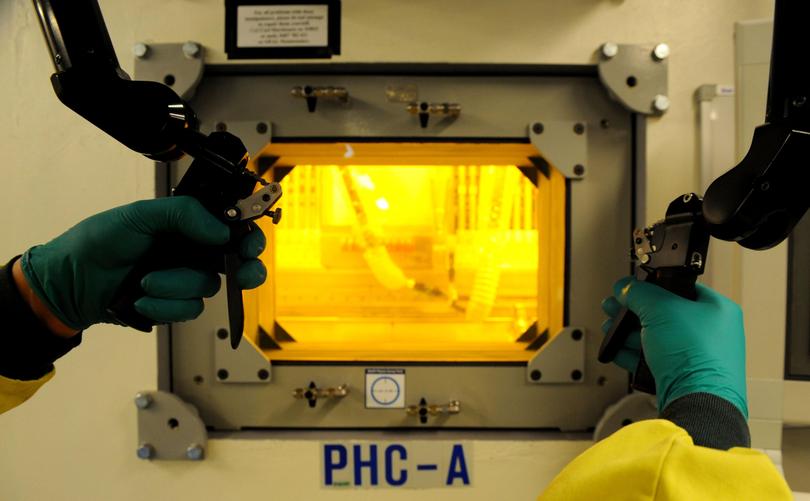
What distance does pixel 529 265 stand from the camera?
167 centimetres

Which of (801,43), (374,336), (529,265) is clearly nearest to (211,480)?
(374,336)

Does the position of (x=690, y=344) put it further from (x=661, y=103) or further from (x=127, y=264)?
(x=127, y=264)

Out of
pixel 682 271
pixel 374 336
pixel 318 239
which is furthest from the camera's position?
pixel 318 239

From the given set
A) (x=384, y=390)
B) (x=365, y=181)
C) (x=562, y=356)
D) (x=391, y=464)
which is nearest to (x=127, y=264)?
(x=384, y=390)

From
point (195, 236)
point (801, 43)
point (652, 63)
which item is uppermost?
point (652, 63)

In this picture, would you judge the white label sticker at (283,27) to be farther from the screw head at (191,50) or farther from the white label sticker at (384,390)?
the white label sticker at (384,390)

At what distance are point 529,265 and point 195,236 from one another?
3.85ft

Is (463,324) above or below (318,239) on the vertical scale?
below

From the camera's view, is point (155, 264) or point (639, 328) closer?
point (155, 264)

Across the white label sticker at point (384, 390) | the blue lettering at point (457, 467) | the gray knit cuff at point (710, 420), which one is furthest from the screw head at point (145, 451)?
the gray knit cuff at point (710, 420)

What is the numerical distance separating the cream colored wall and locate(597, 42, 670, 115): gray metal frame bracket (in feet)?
0.11

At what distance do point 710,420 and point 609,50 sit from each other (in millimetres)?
921

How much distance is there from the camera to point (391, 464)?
1.28m

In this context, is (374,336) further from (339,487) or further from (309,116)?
(309,116)
